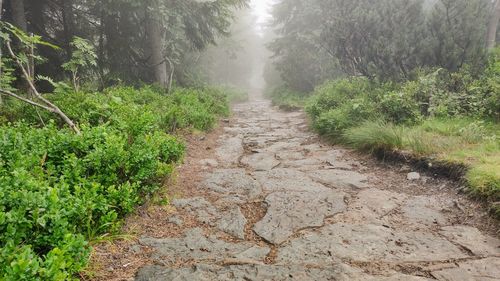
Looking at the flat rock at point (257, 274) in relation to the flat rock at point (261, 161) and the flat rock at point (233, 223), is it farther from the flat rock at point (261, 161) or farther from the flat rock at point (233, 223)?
the flat rock at point (261, 161)

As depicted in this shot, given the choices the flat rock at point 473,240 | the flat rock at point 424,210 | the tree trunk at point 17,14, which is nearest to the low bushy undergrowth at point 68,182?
the flat rock at point 424,210

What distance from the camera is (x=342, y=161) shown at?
617 cm

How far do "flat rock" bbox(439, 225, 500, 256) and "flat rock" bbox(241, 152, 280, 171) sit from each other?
2908 mm

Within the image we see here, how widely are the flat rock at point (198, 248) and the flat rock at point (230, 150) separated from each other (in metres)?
2.91

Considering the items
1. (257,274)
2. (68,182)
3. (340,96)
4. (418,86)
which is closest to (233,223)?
(257,274)

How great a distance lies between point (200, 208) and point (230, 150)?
10.7ft

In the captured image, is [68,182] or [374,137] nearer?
[68,182]

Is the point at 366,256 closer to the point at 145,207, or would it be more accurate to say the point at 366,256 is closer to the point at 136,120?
the point at 145,207

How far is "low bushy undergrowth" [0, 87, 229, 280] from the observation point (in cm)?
220

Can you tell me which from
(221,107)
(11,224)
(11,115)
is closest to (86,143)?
(11,224)

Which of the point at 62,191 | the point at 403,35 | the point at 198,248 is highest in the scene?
the point at 403,35

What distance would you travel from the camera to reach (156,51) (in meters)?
12.6

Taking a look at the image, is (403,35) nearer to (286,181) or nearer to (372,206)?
(286,181)

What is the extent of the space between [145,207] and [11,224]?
1649 millimetres
